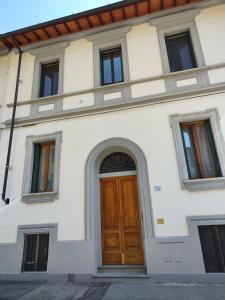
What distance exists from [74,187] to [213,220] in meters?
3.80

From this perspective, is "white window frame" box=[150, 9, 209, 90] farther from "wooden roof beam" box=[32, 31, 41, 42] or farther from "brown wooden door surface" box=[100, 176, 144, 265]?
"wooden roof beam" box=[32, 31, 41, 42]

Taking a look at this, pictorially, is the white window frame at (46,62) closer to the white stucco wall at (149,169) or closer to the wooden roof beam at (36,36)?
the wooden roof beam at (36,36)

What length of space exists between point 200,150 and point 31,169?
17.2 ft

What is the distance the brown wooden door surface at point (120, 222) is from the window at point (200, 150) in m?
1.73

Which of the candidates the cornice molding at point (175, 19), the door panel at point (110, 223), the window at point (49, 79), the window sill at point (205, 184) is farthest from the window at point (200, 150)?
the window at point (49, 79)

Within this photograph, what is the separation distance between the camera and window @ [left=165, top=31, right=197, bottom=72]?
23.0ft

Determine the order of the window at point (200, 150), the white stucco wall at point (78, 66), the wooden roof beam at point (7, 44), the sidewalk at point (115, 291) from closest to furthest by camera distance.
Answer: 1. the sidewalk at point (115, 291)
2. the window at point (200, 150)
3. the white stucco wall at point (78, 66)
4. the wooden roof beam at point (7, 44)

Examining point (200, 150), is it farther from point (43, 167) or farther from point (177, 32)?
point (43, 167)

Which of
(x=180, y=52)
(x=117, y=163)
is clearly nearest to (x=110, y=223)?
(x=117, y=163)

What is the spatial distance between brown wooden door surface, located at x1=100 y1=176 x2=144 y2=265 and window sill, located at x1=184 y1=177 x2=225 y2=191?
1577mm

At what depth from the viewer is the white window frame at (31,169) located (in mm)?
6207

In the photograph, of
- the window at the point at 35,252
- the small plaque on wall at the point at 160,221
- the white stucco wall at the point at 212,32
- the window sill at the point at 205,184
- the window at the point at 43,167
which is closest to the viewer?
the window sill at the point at 205,184

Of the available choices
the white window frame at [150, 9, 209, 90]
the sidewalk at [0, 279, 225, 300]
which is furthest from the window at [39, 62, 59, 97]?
the sidewalk at [0, 279, 225, 300]

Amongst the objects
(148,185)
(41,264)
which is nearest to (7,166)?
(41,264)
